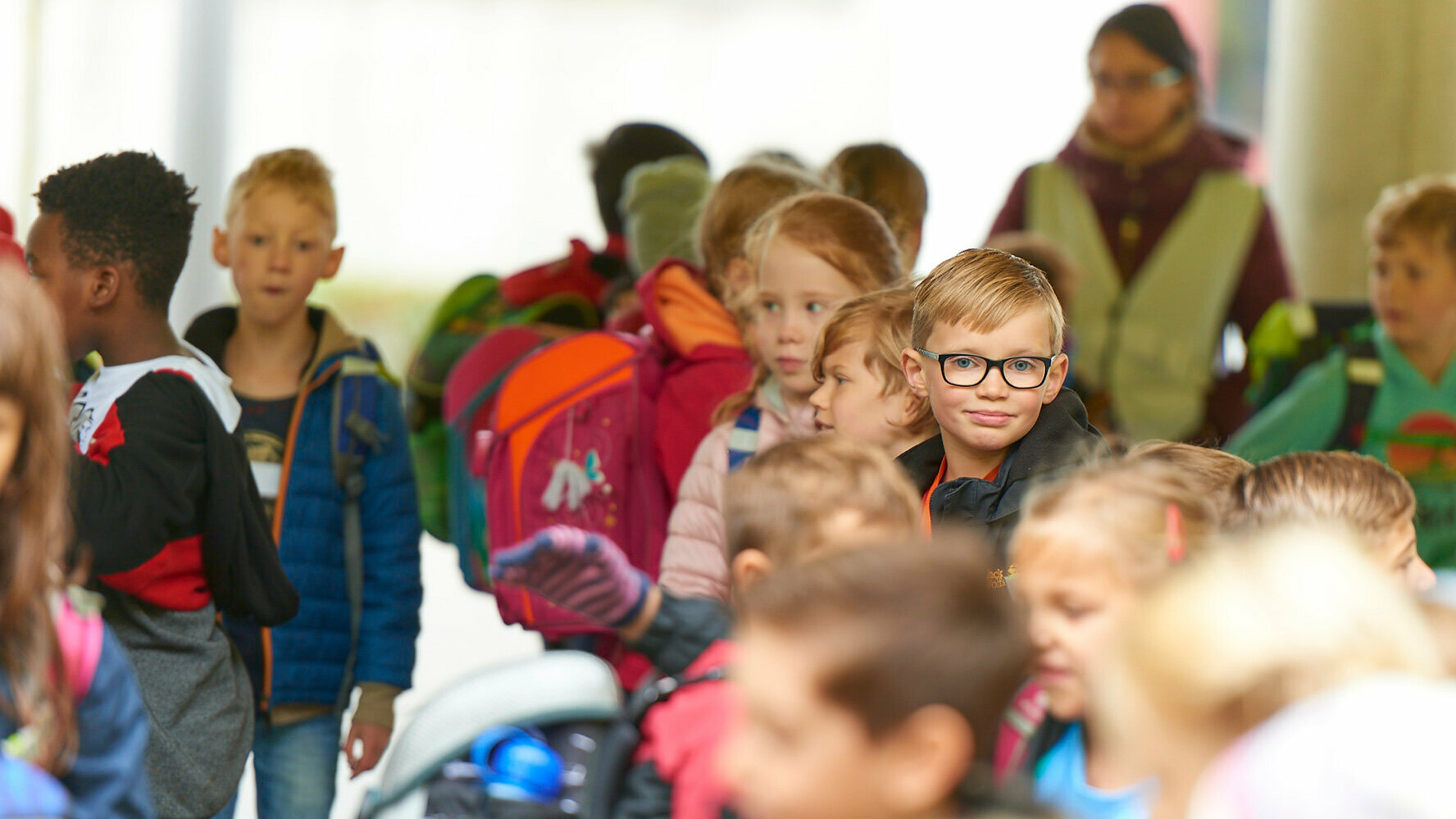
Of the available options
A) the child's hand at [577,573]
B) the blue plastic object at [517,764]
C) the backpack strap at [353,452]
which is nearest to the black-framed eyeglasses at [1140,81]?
the backpack strap at [353,452]

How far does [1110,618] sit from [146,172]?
1435 millimetres

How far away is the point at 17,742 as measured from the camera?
1.31 metres

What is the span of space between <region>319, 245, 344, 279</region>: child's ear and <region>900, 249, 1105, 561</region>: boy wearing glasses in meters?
1.19

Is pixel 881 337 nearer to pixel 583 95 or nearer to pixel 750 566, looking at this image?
pixel 750 566

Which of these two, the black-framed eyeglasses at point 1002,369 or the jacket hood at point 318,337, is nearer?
the black-framed eyeglasses at point 1002,369

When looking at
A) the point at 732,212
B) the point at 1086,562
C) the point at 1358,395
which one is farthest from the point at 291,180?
the point at 1358,395

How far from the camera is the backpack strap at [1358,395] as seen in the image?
3125 mm

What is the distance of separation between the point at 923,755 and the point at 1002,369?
877mm

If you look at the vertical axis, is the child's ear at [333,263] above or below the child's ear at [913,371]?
above

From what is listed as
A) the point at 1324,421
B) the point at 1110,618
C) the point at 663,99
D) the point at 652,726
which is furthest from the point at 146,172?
the point at 663,99

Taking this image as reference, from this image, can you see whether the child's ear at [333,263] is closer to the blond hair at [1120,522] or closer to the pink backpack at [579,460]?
the pink backpack at [579,460]

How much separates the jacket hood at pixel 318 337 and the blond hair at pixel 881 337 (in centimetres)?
87

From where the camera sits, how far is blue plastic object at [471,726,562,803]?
141 centimetres

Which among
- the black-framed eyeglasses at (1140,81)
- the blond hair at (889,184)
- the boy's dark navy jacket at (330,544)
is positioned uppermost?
the black-framed eyeglasses at (1140,81)
